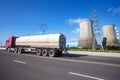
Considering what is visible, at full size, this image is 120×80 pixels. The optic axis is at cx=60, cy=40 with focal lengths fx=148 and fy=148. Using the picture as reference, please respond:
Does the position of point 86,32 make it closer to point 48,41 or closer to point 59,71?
point 48,41

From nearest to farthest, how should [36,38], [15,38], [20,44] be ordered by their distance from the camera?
1. [36,38]
2. [20,44]
3. [15,38]

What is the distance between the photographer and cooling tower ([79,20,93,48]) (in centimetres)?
4622

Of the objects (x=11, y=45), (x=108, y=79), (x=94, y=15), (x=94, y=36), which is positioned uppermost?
(x=94, y=15)

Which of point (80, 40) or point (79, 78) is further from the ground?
point (80, 40)

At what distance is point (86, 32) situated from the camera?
46656mm

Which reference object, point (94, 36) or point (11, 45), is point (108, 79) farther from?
point (94, 36)

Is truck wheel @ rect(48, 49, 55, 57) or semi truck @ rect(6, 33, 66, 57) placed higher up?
semi truck @ rect(6, 33, 66, 57)

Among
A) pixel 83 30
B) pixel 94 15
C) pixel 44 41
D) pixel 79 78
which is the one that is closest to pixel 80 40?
pixel 83 30

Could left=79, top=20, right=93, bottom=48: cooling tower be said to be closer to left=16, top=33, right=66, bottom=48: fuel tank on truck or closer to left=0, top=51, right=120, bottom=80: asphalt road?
left=16, top=33, right=66, bottom=48: fuel tank on truck

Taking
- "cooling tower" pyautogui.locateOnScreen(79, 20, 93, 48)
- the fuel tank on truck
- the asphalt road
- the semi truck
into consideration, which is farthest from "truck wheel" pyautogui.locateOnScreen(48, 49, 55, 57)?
"cooling tower" pyautogui.locateOnScreen(79, 20, 93, 48)

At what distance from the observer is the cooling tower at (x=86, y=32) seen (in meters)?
46.2

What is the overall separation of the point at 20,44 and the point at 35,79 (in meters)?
21.7

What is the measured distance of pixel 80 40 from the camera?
50.0 metres

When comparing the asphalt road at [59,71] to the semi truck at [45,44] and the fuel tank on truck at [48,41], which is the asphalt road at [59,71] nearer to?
the semi truck at [45,44]
